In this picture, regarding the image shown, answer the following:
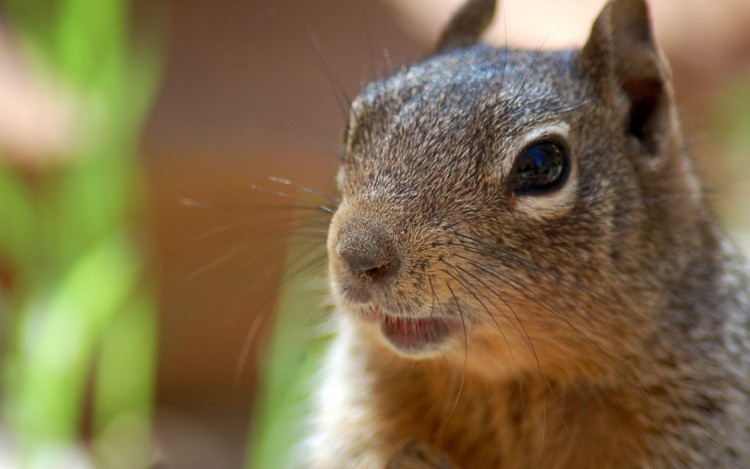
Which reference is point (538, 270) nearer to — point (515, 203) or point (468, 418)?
point (515, 203)

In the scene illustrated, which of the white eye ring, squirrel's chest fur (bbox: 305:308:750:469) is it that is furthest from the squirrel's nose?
squirrel's chest fur (bbox: 305:308:750:469)

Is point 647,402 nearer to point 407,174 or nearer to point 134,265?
point 407,174

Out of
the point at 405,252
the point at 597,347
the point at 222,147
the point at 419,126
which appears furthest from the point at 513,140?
the point at 222,147

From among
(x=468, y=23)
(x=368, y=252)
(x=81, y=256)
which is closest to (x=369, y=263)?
A: (x=368, y=252)

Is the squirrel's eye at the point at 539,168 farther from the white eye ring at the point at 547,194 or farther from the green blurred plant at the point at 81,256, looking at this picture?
the green blurred plant at the point at 81,256

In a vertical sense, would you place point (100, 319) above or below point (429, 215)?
below

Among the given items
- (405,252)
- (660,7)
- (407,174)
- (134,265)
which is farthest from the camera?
(660,7)
